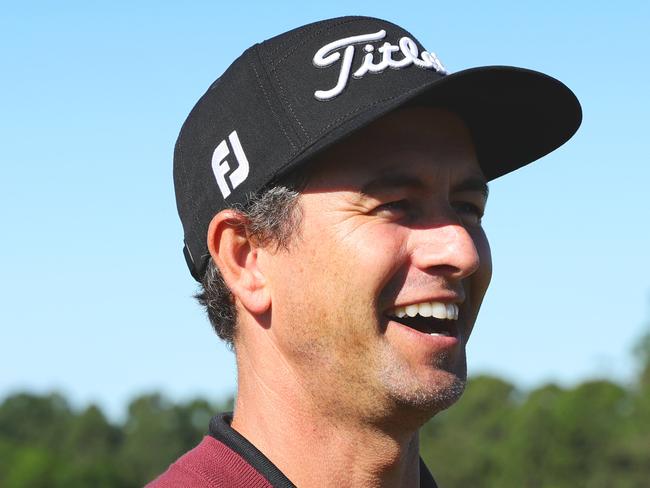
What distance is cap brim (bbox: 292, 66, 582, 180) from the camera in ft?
13.5

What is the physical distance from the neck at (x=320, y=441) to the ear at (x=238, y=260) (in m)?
0.24

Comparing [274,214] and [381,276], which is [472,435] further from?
[381,276]

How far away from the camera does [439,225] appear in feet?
13.7

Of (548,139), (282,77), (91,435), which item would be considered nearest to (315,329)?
(282,77)

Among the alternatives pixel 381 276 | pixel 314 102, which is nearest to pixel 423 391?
pixel 381 276

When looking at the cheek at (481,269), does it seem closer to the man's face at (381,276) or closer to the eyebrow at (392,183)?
the man's face at (381,276)

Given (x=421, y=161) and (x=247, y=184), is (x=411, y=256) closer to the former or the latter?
(x=421, y=161)

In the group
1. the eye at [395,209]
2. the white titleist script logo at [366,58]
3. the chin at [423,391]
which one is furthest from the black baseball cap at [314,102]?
the chin at [423,391]

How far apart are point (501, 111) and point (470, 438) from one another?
95.4 m

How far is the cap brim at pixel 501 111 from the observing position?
13.5ft

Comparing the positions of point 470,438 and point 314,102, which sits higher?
point 314,102

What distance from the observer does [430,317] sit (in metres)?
4.18

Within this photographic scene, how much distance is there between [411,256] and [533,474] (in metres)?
86.8

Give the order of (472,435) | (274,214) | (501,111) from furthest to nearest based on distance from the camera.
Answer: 1. (472,435)
2. (501,111)
3. (274,214)
